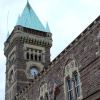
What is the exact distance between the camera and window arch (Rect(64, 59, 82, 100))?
903 inches

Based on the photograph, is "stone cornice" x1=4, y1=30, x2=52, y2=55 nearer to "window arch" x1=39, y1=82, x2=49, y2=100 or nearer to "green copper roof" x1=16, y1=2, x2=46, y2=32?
"green copper roof" x1=16, y1=2, x2=46, y2=32

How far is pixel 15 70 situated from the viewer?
45.1m

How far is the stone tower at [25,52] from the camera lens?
147 ft

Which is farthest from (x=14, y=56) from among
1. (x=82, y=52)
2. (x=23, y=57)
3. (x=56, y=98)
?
(x=82, y=52)

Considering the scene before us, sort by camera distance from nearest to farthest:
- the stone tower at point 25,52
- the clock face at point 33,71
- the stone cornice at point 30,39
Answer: the stone tower at point 25,52 → the clock face at point 33,71 → the stone cornice at point 30,39

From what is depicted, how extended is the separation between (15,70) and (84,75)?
24387mm

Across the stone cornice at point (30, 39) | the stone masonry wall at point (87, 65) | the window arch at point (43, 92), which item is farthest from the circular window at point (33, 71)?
the stone masonry wall at point (87, 65)

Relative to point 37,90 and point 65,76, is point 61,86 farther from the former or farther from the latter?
point 37,90

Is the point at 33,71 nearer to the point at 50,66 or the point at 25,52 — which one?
the point at 25,52

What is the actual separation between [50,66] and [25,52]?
1951 cm

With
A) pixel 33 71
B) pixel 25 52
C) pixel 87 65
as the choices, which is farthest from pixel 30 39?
pixel 87 65

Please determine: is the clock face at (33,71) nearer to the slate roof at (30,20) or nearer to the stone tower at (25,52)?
the stone tower at (25,52)

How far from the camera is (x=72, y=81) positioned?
2350 cm

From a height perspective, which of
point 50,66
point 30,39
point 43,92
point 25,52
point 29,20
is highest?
point 29,20
